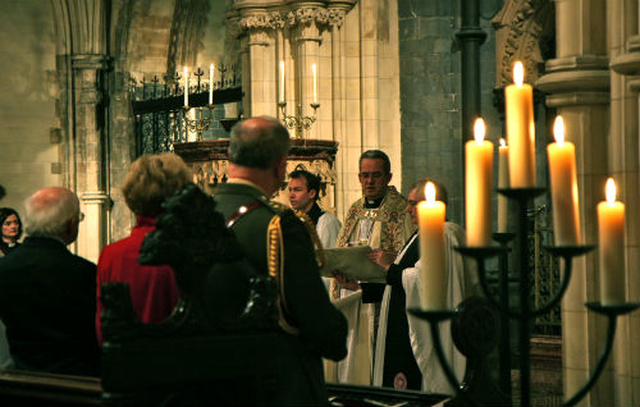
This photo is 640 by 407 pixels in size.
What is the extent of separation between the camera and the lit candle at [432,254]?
96.6 inches

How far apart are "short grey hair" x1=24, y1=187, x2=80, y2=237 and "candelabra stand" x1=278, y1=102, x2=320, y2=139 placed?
4791mm

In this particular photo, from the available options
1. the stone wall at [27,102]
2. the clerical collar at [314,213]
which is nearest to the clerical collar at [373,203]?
the clerical collar at [314,213]

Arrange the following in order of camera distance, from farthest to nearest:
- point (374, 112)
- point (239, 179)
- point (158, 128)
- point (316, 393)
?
point (158, 128), point (374, 112), point (239, 179), point (316, 393)

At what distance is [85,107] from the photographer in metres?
15.5

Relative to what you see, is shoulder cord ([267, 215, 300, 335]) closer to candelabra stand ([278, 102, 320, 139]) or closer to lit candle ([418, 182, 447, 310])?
lit candle ([418, 182, 447, 310])

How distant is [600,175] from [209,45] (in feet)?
36.4

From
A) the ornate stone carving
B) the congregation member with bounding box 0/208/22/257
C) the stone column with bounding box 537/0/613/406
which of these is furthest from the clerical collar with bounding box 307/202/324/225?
the ornate stone carving

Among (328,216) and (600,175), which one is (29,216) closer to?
(600,175)

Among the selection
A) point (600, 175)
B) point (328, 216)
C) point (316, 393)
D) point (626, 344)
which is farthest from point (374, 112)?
point (316, 393)

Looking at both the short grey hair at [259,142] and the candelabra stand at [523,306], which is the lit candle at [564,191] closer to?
the candelabra stand at [523,306]

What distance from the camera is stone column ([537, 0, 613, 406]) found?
536 cm

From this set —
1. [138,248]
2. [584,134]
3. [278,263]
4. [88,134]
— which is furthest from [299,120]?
[88,134]

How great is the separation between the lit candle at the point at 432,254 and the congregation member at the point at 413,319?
11.6 ft

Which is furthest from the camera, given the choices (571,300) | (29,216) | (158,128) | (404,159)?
(158,128)
